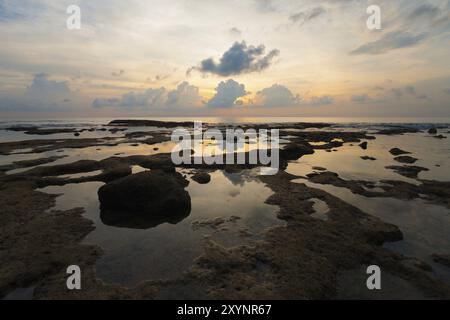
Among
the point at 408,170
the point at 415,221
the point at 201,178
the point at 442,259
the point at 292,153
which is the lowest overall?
the point at 442,259

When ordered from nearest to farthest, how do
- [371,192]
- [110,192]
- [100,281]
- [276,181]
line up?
[100,281] → [110,192] → [371,192] → [276,181]

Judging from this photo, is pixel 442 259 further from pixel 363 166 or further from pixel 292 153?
pixel 292 153

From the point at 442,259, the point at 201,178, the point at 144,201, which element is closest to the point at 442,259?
the point at 442,259

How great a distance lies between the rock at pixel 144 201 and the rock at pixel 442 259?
13.4m

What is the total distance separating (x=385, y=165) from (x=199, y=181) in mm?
24493

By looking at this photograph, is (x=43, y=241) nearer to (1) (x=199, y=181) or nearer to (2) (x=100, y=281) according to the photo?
(2) (x=100, y=281)

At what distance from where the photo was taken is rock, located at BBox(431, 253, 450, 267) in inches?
472

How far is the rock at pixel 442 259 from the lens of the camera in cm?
1198

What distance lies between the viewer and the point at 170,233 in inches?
605

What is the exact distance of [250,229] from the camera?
1570cm

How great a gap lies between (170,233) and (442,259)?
43.3ft

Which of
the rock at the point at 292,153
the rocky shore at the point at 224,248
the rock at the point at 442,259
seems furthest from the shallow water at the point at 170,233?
the rock at the point at 292,153

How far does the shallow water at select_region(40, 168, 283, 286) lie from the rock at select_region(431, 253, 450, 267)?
7.51 metres
